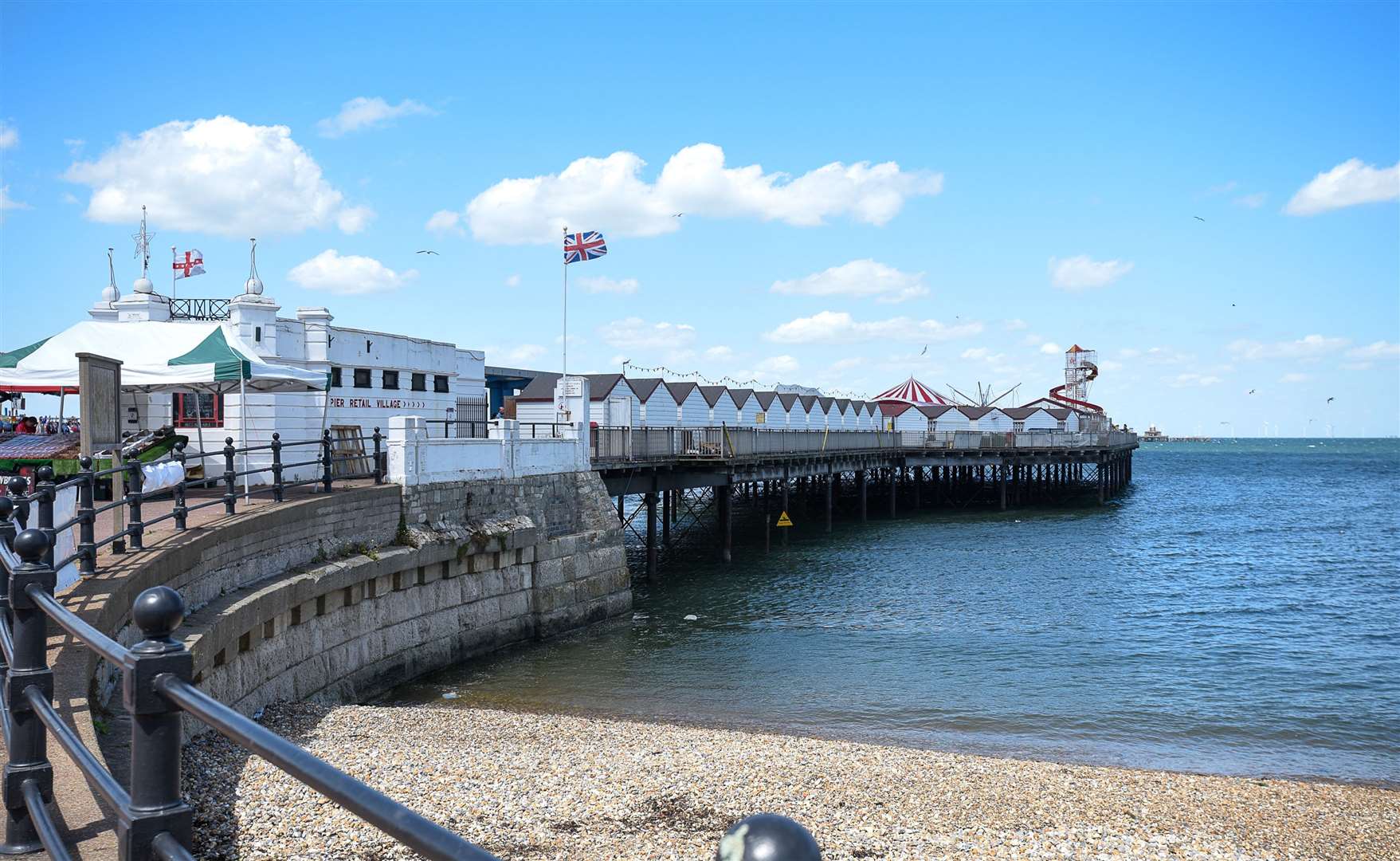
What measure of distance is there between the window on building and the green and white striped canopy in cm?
299

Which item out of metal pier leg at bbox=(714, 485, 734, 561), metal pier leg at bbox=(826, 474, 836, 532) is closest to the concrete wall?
metal pier leg at bbox=(714, 485, 734, 561)

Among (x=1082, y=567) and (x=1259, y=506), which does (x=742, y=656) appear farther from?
(x=1259, y=506)

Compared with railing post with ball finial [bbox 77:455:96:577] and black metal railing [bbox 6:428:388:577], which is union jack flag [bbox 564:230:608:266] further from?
railing post with ball finial [bbox 77:455:96:577]

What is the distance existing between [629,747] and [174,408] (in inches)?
574

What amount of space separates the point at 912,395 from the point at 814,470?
110ft

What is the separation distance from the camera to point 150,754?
2.48 metres

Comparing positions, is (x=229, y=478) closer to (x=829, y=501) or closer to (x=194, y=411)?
(x=194, y=411)

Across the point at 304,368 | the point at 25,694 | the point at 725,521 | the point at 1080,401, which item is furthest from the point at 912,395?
the point at 25,694

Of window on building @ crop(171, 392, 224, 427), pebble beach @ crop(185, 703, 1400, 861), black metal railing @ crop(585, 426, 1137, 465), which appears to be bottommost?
pebble beach @ crop(185, 703, 1400, 861)

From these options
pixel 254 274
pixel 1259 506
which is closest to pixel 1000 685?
pixel 254 274

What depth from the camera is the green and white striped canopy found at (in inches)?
635

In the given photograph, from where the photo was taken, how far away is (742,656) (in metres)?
21.0

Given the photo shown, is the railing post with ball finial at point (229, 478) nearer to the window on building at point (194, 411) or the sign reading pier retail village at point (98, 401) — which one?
the sign reading pier retail village at point (98, 401)

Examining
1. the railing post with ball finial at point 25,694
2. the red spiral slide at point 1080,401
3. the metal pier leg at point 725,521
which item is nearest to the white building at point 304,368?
the metal pier leg at point 725,521
